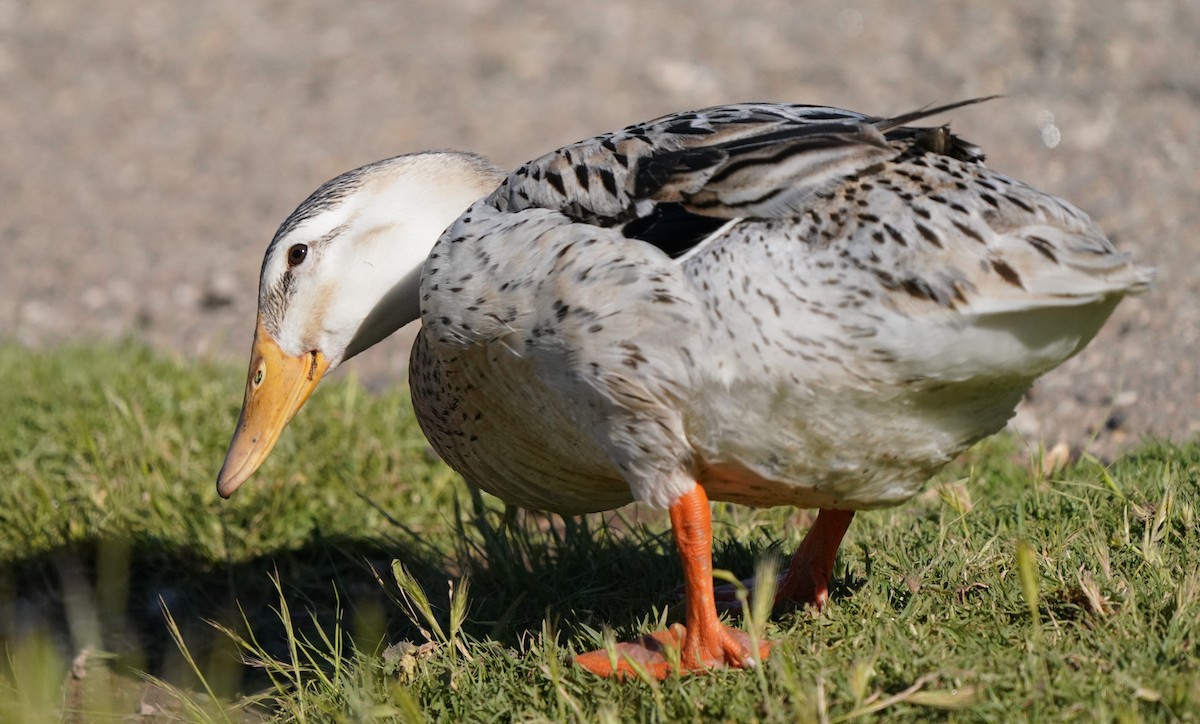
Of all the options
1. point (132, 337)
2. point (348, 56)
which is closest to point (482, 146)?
point (348, 56)

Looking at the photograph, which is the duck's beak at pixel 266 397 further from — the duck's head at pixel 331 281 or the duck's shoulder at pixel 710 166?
the duck's shoulder at pixel 710 166

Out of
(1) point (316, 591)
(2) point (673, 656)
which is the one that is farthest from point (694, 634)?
(1) point (316, 591)

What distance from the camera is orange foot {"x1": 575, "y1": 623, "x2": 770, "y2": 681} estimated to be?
300 centimetres

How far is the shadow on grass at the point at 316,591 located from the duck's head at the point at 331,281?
570 millimetres

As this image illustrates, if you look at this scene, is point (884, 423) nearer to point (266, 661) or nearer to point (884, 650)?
point (884, 650)

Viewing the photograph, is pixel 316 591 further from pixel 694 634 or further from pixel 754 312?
pixel 754 312

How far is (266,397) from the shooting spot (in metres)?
3.65

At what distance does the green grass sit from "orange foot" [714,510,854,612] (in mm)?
91

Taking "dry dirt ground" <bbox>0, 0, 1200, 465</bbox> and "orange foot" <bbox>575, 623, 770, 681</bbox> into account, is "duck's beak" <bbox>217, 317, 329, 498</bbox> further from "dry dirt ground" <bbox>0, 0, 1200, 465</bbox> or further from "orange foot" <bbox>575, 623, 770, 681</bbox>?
"dry dirt ground" <bbox>0, 0, 1200, 465</bbox>

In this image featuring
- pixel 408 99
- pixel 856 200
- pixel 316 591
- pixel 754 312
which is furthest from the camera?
pixel 408 99

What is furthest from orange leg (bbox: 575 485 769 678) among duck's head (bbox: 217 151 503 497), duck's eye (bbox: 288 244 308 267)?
duck's eye (bbox: 288 244 308 267)

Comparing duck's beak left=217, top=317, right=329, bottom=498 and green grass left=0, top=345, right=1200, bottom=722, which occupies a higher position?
duck's beak left=217, top=317, right=329, bottom=498

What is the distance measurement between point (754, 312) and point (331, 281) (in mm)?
1341

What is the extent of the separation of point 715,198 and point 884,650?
42.5 inches
